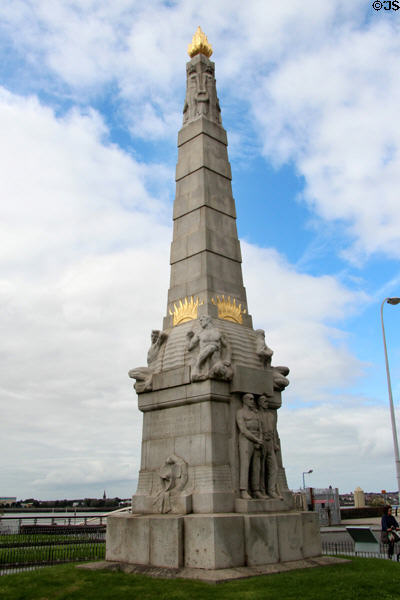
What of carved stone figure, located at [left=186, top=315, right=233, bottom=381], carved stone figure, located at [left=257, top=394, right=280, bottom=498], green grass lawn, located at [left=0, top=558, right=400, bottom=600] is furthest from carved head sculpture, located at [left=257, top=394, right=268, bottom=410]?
green grass lawn, located at [left=0, top=558, right=400, bottom=600]

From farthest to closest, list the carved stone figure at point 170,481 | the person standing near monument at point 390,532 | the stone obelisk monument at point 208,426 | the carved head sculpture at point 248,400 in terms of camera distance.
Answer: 1. the person standing near monument at point 390,532
2. the carved head sculpture at point 248,400
3. the carved stone figure at point 170,481
4. the stone obelisk monument at point 208,426

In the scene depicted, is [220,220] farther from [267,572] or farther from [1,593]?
[1,593]

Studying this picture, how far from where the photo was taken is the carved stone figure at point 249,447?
39.5 feet

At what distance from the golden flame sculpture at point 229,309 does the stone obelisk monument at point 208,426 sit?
0.03 metres

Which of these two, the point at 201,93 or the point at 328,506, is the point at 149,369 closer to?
the point at 201,93

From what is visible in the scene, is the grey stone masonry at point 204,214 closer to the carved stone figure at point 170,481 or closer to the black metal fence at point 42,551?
the carved stone figure at point 170,481

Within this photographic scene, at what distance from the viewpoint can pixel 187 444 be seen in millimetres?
12406

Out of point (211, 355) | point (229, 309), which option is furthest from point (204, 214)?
point (211, 355)

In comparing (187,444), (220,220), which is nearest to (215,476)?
(187,444)

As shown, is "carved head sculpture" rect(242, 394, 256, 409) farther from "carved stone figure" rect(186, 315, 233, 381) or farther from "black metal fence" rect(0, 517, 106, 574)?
"black metal fence" rect(0, 517, 106, 574)

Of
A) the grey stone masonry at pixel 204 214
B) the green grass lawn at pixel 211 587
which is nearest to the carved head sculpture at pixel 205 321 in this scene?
the grey stone masonry at pixel 204 214

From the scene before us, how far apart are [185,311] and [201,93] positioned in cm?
787

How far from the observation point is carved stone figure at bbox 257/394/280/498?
12586 mm

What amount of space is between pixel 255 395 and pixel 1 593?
22.3 ft
